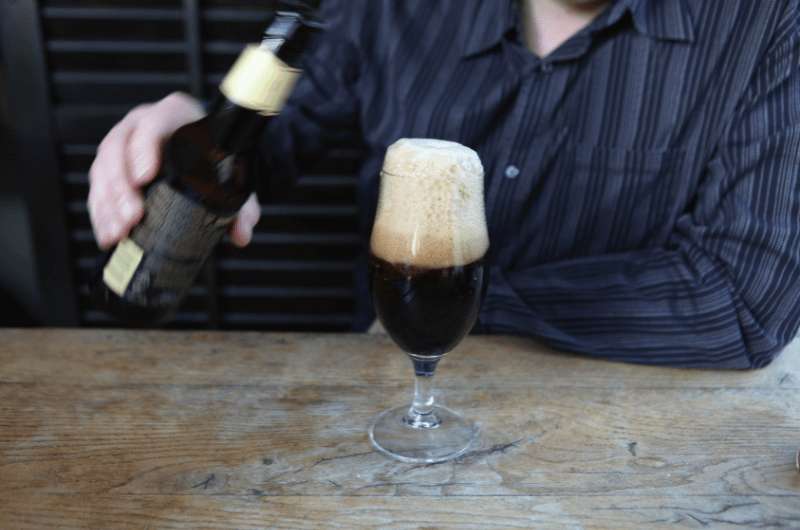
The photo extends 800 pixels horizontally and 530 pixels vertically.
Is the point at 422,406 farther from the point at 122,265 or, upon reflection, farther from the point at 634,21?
the point at 634,21

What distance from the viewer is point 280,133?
4.47 ft

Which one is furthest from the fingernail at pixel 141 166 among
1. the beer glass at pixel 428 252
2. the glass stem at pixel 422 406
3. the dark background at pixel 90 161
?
the dark background at pixel 90 161

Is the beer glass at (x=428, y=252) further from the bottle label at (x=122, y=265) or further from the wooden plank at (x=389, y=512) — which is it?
the bottle label at (x=122, y=265)

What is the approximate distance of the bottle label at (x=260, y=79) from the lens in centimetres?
74

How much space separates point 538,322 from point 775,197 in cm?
40

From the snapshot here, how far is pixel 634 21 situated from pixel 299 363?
76cm

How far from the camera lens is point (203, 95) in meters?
1.96

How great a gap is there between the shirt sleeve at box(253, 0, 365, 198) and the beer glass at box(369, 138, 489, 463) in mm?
640

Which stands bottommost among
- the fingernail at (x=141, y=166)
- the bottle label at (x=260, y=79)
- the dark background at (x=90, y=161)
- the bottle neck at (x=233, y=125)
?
the dark background at (x=90, y=161)

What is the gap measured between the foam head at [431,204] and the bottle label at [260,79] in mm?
128

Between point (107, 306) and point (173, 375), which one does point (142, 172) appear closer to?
point (107, 306)

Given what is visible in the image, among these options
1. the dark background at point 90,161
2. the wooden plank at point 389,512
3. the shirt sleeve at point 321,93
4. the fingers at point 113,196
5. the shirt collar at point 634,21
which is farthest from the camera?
the dark background at point 90,161

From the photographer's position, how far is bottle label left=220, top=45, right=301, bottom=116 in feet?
2.41

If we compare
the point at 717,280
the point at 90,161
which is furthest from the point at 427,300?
the point at 90,161
